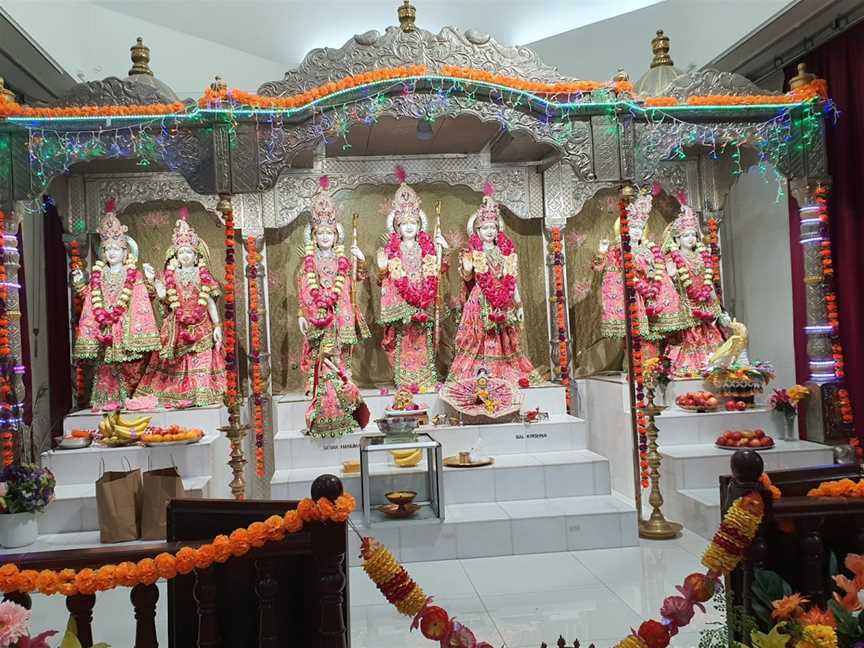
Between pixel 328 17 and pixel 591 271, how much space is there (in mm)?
3903

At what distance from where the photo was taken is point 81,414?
22.7ft

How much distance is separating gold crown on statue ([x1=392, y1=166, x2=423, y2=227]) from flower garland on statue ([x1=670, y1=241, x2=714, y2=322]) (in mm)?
2552

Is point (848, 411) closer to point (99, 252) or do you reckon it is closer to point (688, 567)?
point (688, 567)

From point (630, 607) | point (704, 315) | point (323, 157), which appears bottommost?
point (630, 607)

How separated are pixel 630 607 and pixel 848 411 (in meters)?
3.21

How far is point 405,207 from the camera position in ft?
25.8

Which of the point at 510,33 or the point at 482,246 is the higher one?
the point at 510,33

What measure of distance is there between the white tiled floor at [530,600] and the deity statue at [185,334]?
2.93 meters

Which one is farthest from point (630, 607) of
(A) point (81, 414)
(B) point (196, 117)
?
(A) point (81, 414)

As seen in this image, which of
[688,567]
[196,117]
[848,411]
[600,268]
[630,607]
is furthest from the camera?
[600,268]

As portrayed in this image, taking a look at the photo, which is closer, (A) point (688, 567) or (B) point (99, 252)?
(A) point (688, 567)

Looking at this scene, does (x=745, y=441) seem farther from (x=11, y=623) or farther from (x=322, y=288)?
(x=11, y=623)

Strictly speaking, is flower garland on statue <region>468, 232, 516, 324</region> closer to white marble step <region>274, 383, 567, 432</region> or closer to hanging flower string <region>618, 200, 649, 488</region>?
white marble step <region>274, 383, 567, 432</region>

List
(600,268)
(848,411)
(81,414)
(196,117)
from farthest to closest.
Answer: (600,268) → (81,414) → (848,411) → (196,117)
